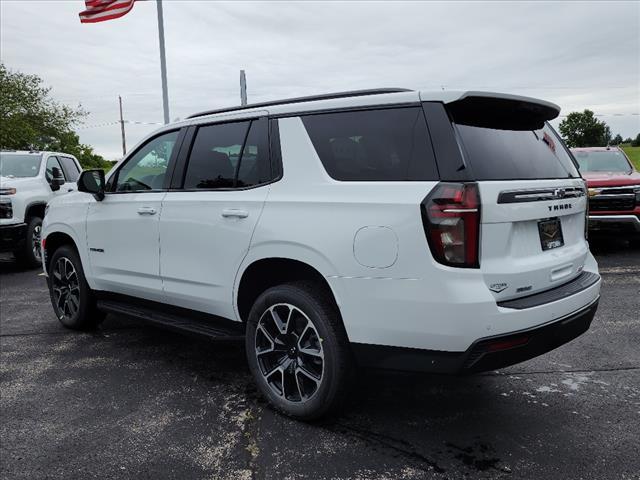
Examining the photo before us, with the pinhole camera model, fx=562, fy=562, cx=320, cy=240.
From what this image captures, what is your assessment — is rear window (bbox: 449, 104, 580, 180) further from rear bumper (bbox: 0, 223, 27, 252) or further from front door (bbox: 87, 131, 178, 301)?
rear bumper (bbox: 0, 223, 27, 252)

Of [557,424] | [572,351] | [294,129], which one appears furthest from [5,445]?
[572,351]

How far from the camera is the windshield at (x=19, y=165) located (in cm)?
1000

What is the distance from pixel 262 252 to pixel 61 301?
3.06 metres

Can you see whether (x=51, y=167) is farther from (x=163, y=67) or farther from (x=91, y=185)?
(x=91, y=185)

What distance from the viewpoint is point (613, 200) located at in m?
8.62

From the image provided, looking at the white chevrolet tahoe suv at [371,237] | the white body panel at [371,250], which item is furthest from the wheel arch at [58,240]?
the white body panel at [371,250]

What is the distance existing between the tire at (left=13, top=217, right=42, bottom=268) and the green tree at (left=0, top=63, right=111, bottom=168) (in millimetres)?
24401

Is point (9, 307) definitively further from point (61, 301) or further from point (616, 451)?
point (616, 451)

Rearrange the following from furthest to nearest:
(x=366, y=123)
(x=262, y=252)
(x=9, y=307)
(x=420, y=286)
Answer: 1. (x=9, y=307)
2. (x=262, y=252)
3. (x=366, y=123)
4. (x=420, y=286)

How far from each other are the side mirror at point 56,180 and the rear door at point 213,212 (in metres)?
6.77

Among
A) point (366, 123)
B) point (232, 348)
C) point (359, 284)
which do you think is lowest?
point (232, 348)

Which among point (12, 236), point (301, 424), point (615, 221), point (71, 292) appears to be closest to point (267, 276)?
point (301, 424)

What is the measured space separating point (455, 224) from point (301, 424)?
153 centimetres

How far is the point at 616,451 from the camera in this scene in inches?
113
